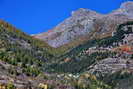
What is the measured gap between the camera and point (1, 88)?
11250 cm

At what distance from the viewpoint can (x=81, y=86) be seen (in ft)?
629

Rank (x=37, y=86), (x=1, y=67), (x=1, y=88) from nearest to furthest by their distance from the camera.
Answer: (x=1, y=88)
(x=37, y=86)
(x=1, y=67)

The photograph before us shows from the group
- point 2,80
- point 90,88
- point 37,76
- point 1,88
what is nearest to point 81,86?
point 90,88

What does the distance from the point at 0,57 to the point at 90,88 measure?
58.8 m

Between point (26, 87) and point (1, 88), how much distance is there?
19659 mm

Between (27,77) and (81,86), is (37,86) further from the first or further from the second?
(81,86)

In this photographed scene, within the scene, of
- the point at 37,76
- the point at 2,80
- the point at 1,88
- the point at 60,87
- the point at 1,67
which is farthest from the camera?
the point at 37,76

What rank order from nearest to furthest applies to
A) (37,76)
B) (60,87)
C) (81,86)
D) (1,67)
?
(1,67) → (60,87) → (37,76) → (81,86)

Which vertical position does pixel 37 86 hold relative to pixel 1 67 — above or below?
below

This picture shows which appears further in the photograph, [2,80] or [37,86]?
[37,86]

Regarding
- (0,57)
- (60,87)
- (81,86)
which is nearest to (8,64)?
(0,57)

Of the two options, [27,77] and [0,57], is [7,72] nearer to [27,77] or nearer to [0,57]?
[27,77]

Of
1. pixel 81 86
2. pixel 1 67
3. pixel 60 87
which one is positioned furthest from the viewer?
pixel 81 86

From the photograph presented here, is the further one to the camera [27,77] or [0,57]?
[0,57]
